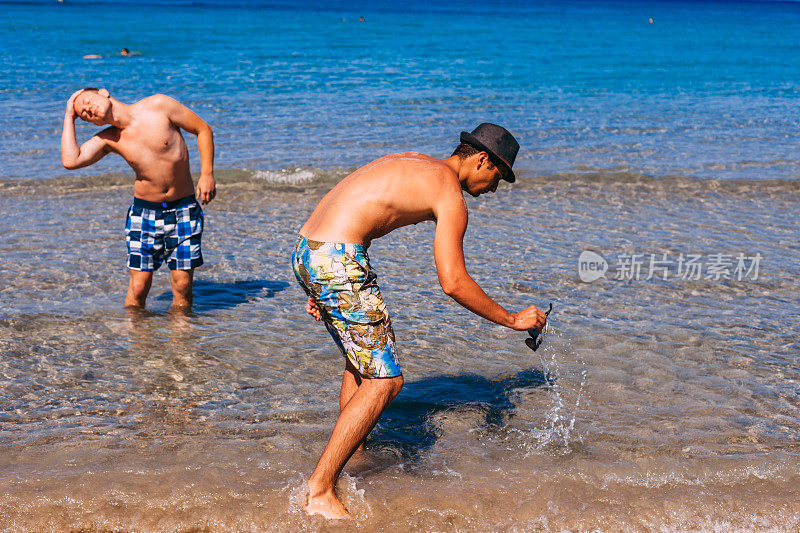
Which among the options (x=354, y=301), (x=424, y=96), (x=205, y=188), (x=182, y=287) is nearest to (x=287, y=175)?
(x=182, y=287)

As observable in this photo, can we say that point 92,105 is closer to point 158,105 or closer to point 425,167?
point 158,105

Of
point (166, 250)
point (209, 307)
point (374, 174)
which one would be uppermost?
point (374, 174)

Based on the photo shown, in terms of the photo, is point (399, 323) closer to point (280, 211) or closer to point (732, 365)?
point (732, 365)

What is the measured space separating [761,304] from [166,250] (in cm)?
503

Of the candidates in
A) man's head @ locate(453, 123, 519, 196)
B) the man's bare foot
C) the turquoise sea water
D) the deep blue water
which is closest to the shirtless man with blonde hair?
the turquoise sea water

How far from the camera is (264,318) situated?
6.34 metres

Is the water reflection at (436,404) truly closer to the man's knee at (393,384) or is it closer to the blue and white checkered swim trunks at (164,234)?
the man's knee at (393,384)

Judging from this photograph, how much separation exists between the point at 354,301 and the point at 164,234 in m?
2.99

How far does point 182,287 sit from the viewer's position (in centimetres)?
623

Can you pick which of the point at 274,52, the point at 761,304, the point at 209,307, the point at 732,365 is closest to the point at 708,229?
the point at 761,304

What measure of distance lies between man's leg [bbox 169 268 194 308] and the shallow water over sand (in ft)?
0.60

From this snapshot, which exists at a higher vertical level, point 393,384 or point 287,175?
point 393,384

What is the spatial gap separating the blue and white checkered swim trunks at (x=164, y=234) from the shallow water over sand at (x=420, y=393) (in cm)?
52

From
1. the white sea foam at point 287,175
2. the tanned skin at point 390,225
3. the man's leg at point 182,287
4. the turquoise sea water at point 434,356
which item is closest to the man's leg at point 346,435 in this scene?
the tanned skin at point 390,225
